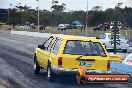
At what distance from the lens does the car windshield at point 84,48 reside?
41.8ft

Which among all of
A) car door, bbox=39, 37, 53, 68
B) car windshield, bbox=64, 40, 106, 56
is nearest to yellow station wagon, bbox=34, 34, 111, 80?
car windshield, bbox=64, 40, 106, 56

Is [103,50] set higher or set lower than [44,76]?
higher

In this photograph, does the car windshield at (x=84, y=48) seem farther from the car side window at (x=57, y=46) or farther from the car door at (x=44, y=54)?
the car door at (x=44, y=54)

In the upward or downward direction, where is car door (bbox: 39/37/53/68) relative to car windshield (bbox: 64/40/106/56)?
downward

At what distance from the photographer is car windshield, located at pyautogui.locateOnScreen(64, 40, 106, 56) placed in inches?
502

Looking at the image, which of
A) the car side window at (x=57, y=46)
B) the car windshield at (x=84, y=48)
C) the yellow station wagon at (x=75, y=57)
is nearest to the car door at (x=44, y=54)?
the yellow station wagon at (x=75, y=57)

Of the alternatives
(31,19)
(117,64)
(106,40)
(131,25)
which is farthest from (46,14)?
(117,64)

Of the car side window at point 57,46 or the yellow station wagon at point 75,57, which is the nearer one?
the yellow station wagon at point 75,57

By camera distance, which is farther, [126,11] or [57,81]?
[126,11]

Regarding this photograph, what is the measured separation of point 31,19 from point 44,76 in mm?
143973

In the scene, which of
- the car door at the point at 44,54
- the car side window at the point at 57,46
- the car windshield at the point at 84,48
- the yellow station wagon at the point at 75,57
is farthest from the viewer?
the car door at the point at 44,54

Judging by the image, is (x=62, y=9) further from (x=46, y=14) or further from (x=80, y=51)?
(x=80, y=51)

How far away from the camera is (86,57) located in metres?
12.6

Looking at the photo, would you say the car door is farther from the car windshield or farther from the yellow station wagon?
the car windshield
